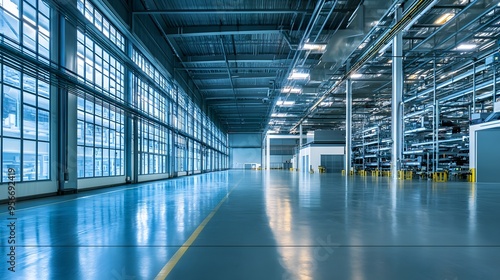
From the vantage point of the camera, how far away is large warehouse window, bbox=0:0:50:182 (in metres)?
10.4

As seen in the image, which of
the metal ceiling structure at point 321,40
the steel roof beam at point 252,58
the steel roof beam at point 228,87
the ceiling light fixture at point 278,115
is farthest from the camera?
the ceiling light fixture at point 278,115

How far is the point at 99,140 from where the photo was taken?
17.1 metres

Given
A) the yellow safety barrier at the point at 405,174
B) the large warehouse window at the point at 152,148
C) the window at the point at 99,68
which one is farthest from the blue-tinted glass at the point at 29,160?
the yellow safety barrier at the point at 405,174

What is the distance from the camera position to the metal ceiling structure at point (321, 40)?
1673 cm

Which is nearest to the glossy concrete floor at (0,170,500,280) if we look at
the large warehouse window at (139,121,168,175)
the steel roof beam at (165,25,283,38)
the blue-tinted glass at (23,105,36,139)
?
Answer: the blue-tinted glass at (23,105,36,139)

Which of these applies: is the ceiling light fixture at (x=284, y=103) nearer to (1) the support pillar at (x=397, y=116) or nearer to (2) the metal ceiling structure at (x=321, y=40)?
(2) the metal ceiling structure at (x=321, y=40)

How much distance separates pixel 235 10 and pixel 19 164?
12.6 m

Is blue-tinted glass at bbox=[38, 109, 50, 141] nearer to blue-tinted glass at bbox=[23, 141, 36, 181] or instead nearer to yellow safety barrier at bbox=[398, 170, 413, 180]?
blue-tinted glass at bbox=[23, 141, 36, 181]

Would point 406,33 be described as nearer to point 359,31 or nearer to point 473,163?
point 359,31

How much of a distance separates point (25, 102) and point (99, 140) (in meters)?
5.92

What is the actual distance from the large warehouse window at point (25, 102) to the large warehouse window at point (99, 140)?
2388mm

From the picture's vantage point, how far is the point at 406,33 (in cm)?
2116

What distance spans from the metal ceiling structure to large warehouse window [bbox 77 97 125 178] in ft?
20.0

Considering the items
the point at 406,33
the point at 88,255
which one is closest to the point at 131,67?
the point at 88,255
